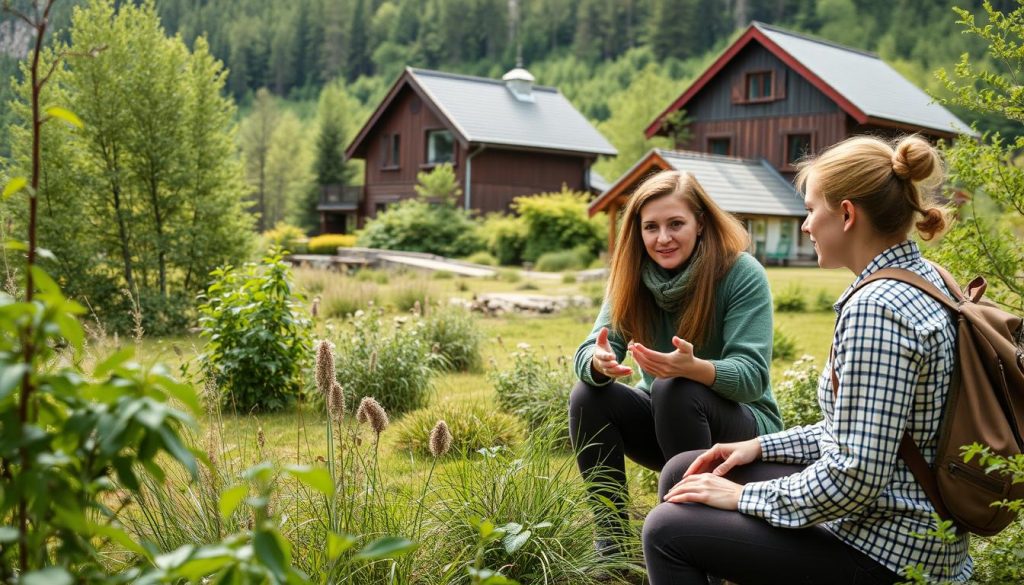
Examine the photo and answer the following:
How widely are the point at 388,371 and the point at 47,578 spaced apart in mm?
5585

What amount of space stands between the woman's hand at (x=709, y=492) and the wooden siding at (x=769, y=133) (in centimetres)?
2376

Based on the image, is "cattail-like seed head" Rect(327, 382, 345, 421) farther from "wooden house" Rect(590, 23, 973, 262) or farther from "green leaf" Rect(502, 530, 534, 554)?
"wooden house" Rect(590, 23, 973, 262)

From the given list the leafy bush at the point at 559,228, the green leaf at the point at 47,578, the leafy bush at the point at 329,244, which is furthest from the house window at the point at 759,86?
the green leaf at the point at 47,578

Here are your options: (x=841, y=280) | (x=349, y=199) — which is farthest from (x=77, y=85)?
(x=349, y=199)

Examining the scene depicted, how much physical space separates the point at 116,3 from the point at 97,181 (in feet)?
8.53

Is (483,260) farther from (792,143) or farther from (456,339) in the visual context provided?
(456,339)

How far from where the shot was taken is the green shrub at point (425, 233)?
25.2 metres

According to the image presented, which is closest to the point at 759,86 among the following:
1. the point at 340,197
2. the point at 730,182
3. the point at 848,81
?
the point at 848,81

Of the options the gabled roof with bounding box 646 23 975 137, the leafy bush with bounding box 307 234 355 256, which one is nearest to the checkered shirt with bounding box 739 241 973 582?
the gabled roof with bounding box 646 23 975 137

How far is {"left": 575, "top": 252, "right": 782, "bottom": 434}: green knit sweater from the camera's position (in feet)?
10.8

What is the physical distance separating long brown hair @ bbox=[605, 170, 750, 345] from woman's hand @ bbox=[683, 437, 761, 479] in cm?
99

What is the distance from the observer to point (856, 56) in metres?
28.4

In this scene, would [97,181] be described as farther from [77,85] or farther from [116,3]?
[116,3]

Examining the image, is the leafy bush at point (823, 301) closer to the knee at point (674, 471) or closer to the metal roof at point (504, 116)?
the knee at point (674, 471)
